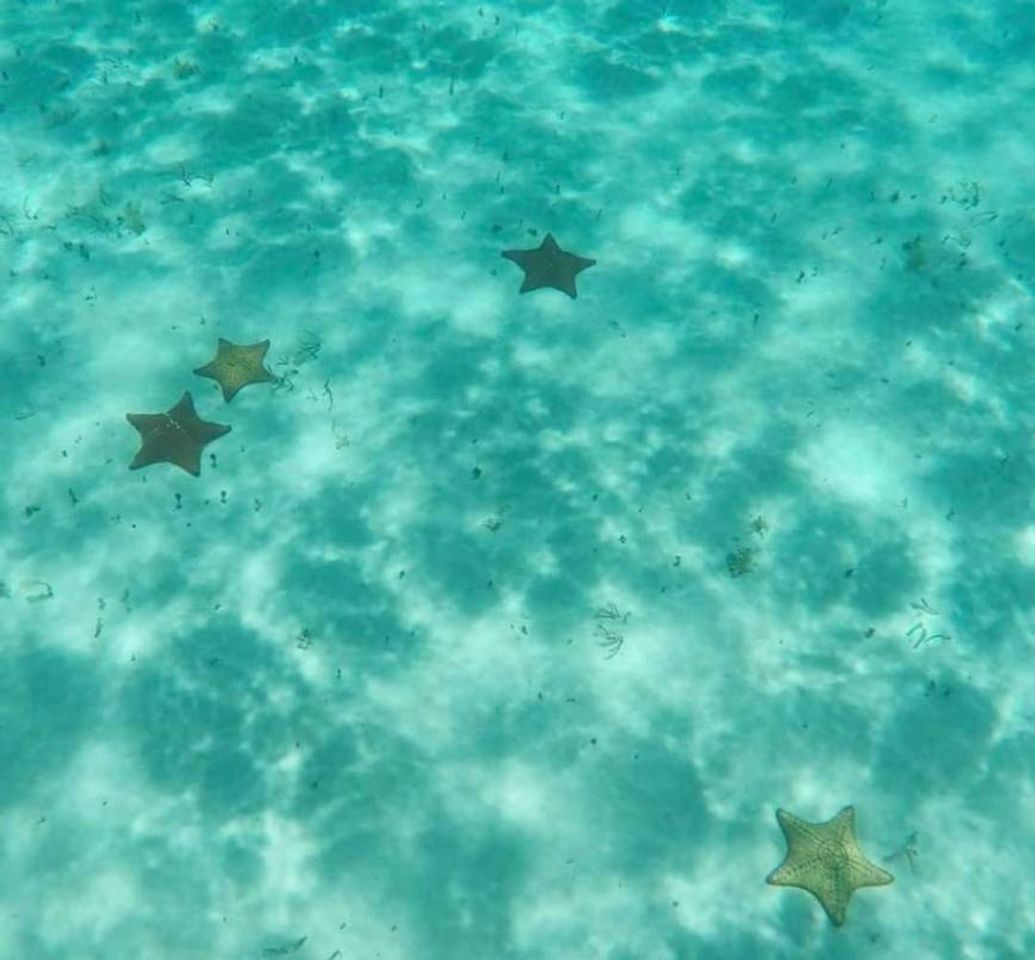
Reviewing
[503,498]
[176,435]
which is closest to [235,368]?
[176,435]

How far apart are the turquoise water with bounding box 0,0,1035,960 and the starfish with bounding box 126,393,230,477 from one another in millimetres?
170

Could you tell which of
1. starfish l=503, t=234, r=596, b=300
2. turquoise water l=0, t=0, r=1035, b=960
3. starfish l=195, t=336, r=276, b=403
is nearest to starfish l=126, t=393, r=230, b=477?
turquoise water l=0, t=0, r=1035, b=960

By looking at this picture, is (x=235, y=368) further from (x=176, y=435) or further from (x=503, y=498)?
(x=503, y=498)

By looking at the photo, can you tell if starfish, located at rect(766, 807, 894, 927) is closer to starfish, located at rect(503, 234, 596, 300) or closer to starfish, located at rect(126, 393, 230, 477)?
starfish, located at rect(503, 234, 596, 300)

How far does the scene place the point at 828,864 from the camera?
30.7 ft

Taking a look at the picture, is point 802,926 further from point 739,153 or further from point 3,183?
point 3,183

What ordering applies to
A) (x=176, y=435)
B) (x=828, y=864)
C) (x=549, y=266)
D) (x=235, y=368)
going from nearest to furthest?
1. (x=828, y=864)
2. (x=176, y=435)
3. (x=235, y=368)
4. (x=549, y=266)

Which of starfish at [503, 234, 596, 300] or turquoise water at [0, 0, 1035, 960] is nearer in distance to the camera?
turquoise water at [0, 0, 1035, 960]

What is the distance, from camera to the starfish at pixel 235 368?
12922 mm

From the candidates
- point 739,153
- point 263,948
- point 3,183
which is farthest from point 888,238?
point 3,183

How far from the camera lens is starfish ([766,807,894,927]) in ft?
30.2

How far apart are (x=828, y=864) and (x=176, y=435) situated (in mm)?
9978

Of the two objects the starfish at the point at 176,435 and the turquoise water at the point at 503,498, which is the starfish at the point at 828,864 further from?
the starfish at the point at 176,435

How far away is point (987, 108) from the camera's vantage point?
60.5 feet
